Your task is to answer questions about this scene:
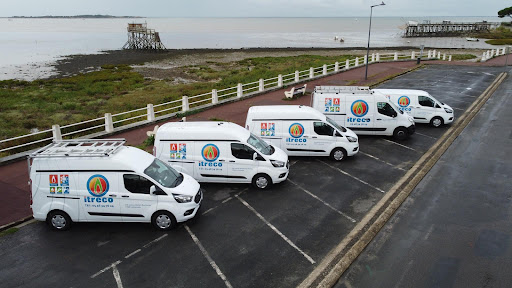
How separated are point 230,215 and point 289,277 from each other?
3295 millimetres

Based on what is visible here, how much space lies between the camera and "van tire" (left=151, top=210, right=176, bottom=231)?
33.0 feet

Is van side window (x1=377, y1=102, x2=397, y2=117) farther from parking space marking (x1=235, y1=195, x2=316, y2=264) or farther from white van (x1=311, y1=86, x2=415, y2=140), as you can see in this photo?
parking space marking (x1=235, y1=195, x2=316, y2=264)

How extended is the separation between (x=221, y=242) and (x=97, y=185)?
3514mm

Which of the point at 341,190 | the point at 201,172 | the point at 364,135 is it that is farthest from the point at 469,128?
the point at 201,172

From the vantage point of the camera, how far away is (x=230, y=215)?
1107 cm

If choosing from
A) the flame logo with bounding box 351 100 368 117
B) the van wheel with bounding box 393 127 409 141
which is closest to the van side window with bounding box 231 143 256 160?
the flame logo with bounding box 351 100 368 117

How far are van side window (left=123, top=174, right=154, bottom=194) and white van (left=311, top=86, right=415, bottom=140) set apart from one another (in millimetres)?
10128

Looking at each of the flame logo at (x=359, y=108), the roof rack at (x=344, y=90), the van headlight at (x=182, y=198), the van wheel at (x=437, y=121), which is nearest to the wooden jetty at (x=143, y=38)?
the roof rack at (x=344, y=90)

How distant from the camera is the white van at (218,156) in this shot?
1263 centimetres

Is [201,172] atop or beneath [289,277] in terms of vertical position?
atop

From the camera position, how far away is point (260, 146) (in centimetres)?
1322

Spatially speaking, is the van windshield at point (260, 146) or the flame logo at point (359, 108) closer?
the van windshield at point (260, 146)

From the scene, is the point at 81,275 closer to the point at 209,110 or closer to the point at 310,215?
the point at 310,215

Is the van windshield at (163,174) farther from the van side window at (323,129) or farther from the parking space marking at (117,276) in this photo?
the van side window at (323,129)
